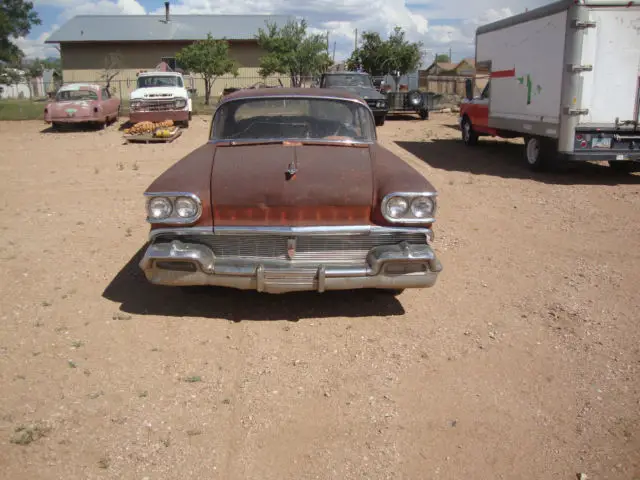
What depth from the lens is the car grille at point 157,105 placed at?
57.6ft

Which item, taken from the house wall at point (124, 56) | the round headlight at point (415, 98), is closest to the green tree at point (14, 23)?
the house wall at point (124, 56)

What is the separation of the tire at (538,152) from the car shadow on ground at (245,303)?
697 centimetres

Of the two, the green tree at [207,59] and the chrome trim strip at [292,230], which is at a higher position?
the green tree at [207,59]

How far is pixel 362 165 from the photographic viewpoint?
4.44 m

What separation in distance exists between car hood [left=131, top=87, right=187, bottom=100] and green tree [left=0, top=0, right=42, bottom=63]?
21544 millimetres

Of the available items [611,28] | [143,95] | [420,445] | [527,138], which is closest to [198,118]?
[143,95]

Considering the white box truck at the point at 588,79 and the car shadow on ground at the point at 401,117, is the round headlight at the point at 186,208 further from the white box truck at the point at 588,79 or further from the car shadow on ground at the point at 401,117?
the car shadow on ground at the point at 401,117

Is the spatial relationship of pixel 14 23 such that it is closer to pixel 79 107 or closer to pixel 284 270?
pixel 79 107

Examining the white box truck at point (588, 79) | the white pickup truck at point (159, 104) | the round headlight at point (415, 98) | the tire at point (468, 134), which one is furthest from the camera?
the round headlight at point (415, 98)

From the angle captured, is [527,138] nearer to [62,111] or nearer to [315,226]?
[315,226]

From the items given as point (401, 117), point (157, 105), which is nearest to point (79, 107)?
point (157, 105)

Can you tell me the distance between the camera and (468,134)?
49.8ft

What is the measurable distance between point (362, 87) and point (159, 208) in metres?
17.3

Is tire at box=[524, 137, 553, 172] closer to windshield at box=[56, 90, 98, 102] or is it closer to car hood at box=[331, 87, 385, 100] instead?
car hood at box=[331, 87, 385, 100]
